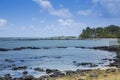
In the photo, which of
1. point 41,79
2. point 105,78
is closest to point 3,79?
point 41,79

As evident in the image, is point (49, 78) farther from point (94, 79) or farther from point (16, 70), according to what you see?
point (16, 70)

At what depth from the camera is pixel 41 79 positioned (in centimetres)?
3147

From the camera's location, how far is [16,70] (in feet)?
143

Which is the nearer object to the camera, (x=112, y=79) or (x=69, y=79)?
(x=112, y=79)

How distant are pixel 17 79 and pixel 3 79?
166 centimetres

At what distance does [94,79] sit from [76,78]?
2208 mm

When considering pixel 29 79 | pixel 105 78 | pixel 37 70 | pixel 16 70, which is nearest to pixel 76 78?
pixel 105 78

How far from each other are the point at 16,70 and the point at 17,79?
11254 millimetres

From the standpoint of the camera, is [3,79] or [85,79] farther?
[3,79]

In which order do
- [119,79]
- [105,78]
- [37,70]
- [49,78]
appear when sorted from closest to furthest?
[119,79] → [105,78] → [49,78] → [37,70]

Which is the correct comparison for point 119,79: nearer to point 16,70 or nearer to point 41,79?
point 41,79

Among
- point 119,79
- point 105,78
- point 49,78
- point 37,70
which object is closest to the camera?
point 119,79

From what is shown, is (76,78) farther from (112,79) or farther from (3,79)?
(3,79)

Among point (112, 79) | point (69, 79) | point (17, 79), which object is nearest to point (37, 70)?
point (17, 79)
